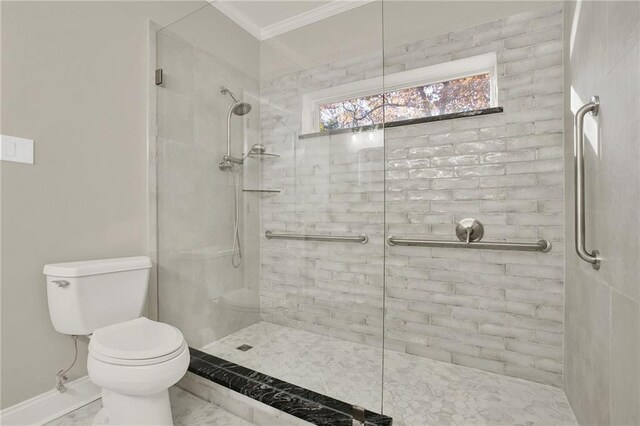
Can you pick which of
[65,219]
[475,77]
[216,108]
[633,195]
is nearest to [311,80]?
[216,108]

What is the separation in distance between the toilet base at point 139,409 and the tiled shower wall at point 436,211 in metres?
0.63

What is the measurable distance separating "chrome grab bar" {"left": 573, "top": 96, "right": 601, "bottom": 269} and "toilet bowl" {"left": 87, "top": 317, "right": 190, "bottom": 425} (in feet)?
5.40

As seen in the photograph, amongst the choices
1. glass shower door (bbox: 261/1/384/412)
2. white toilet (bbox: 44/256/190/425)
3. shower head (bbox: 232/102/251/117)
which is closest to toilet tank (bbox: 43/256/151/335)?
white toilet (bbox: 44/256/190/425)

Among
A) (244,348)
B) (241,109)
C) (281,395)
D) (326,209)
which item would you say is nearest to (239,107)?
(241,109)

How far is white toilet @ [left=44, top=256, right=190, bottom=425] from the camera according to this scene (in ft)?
4.26

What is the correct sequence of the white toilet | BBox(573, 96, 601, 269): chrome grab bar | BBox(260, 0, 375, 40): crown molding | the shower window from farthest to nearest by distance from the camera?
1. the shower window
2. BBox(260, 0, 375, 40): crown molding
3. the white toilet
4. BBox(573, 96, 601, 269): chrome grab bar

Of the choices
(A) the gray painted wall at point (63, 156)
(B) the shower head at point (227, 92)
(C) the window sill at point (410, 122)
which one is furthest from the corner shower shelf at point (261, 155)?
(A) the gray painted wall at point (63, 156)

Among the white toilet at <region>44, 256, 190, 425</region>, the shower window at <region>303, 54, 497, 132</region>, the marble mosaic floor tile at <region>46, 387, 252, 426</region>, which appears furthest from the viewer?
the shower window at <region>303, 54, 497, 132</region>

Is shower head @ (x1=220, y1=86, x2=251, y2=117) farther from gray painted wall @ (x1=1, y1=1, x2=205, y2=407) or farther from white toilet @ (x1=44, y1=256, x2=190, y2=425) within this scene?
white toilet @ (x1=44, y1=256, x2=190, y2=425)

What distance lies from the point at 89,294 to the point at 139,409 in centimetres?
60

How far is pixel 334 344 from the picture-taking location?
1.59 meters

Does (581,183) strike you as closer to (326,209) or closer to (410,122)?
(326,209)

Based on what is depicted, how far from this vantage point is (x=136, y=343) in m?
A: 1.44

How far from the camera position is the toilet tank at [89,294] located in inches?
60.7
